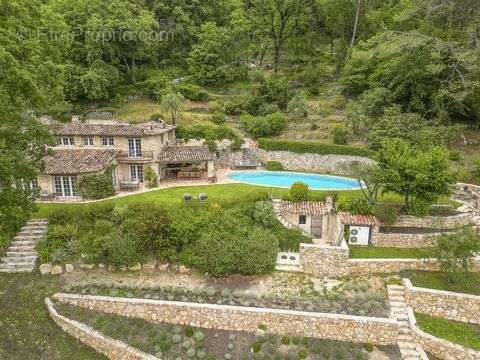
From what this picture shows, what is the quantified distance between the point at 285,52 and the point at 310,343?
48876 millimetres

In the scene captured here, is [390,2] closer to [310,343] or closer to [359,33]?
[359,33]

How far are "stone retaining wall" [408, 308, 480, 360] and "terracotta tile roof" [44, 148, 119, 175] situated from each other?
22.6 m

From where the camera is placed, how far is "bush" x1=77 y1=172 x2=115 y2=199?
2612 centimetres

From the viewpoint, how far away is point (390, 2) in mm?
50406

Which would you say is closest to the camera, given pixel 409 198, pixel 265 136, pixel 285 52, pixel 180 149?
pixel 409 198

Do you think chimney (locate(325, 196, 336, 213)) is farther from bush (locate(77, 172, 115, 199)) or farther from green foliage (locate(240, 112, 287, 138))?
bush (locate(77, 172, 115, 199))

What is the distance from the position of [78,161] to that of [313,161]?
2139cm

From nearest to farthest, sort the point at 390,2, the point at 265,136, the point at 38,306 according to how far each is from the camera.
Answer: the point at 38,306, the point at 265,136, the point at 390,2

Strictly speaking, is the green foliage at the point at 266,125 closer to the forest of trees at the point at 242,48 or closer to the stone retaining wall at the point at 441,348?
the forest of trees at the point at 242,48

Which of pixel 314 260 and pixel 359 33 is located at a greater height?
pixel 359 33

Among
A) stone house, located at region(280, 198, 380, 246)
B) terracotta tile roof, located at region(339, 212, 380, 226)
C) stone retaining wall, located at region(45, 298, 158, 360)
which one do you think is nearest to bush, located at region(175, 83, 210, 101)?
stone house, located at region(280, 198, 380, 246)

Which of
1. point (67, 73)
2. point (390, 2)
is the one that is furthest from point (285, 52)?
point (67, 73)


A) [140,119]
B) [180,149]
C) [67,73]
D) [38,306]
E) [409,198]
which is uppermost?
[67,73]

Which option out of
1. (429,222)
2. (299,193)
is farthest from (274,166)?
(429,222)
